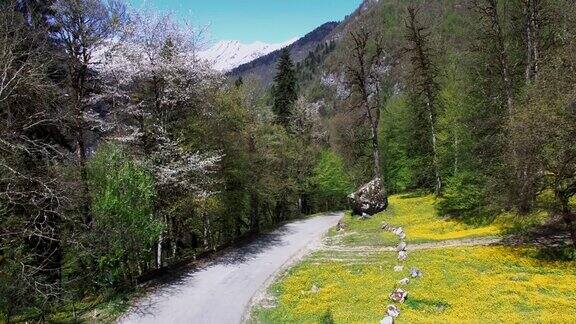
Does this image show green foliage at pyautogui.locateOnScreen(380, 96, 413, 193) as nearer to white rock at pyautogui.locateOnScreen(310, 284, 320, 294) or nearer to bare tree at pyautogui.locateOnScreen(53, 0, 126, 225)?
white rock at pyautogui.locateOnScreen(310, 284, 320, 294)

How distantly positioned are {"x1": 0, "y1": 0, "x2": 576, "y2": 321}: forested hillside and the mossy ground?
13.7 ft

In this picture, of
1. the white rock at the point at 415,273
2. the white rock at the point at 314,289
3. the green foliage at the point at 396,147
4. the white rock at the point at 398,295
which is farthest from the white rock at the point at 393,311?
the green foliage at the point at 396,147

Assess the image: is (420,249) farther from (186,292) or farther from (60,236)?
(60,236)

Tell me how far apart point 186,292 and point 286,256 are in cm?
903

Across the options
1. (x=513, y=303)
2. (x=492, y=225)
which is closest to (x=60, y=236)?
(x=513, y=303)

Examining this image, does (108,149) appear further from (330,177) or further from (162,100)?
(330,177)

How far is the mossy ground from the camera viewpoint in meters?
17.8

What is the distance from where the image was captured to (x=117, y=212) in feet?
68.8

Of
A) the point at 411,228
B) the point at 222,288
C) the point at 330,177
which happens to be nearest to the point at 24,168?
the point at 222,288

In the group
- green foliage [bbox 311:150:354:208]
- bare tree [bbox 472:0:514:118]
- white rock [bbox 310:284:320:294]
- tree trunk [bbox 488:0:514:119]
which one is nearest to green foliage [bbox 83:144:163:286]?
white rock [bbox 310:284:320:294]

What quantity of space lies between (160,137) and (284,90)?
35.9 m

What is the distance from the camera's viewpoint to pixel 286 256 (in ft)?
99.8

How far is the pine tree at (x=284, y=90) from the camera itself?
198ft

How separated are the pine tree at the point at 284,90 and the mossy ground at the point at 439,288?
33297mm
